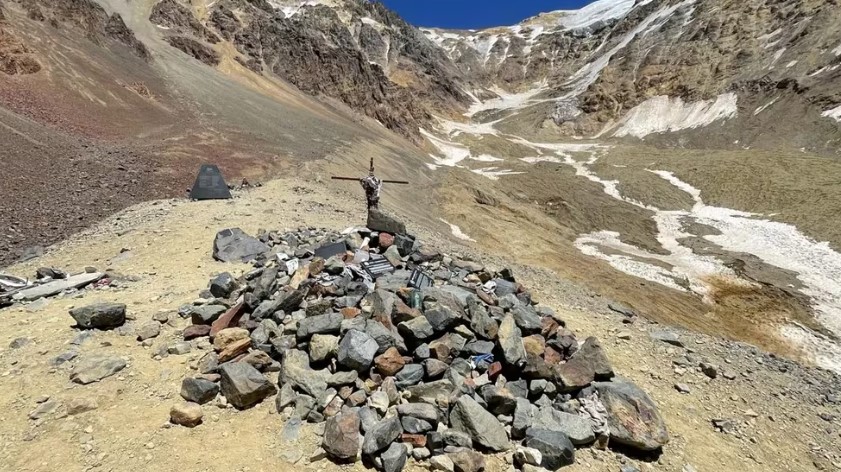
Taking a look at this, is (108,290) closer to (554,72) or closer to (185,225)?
(185,225)

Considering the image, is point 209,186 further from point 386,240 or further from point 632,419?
point 632,419

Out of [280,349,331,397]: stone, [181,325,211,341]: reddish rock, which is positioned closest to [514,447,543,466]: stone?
[280,349,331,397]: stone

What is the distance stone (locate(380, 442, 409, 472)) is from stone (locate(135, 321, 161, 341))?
4573mm

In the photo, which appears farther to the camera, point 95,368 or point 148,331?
point 148,331

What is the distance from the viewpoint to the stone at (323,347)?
247 inches

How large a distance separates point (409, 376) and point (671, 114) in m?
91.7

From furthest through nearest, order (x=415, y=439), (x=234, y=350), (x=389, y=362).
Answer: (x=234, y=350) → (x=389, y=362) → (x=415, y=439)

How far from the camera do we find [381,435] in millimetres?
5281

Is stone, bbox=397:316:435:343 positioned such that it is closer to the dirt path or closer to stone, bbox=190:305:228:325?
the dirt path

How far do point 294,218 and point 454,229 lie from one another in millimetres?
15038

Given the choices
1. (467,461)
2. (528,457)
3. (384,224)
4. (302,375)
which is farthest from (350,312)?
(384,224)

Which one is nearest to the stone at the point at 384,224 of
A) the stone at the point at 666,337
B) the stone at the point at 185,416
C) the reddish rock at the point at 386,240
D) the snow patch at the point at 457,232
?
the reddish rock at the point at 386,240

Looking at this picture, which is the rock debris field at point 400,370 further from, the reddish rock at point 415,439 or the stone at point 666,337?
the stone at point 666,337

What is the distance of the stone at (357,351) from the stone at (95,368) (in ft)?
11.1
